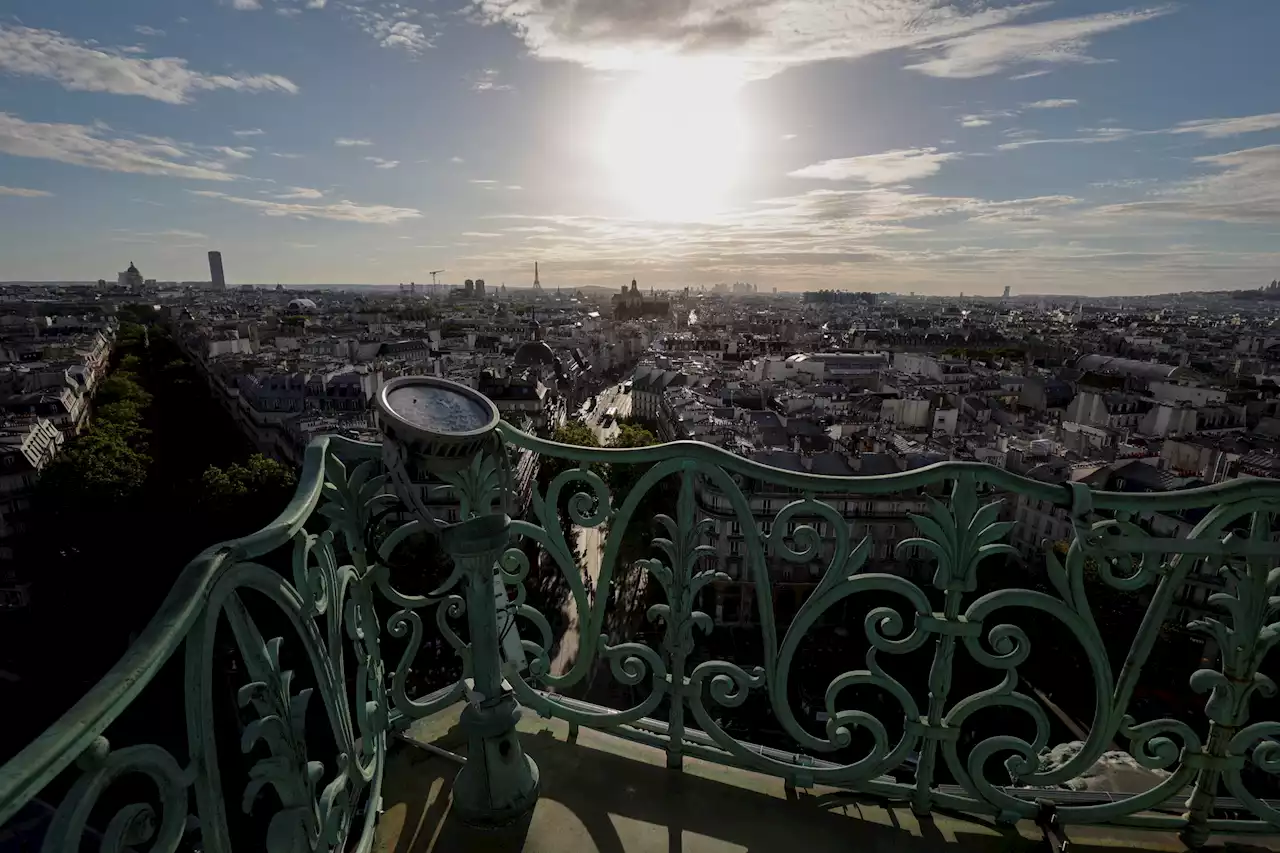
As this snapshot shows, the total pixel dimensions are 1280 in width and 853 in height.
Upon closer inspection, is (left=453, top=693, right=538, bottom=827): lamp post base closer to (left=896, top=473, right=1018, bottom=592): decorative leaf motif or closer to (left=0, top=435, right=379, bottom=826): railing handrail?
(left=0, top=435, right=379, bottom=826): railing handrail

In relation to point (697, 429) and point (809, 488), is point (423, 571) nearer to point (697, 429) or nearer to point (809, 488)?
point (697, 429)

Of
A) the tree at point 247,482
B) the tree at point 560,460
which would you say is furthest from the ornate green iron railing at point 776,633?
the tree at point 247,482

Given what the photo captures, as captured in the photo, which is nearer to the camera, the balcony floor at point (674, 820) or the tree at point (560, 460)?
the balcony floor at point (674, 820)

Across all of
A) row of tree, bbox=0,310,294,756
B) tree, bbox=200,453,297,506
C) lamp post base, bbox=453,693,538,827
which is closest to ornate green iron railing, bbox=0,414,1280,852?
lamp post base, bbox=453,693,538,827

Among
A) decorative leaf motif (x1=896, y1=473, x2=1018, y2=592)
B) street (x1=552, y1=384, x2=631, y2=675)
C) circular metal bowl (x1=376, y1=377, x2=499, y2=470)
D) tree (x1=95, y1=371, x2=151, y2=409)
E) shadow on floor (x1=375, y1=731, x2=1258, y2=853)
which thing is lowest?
street (x1=552, y1=384, x2=631, y2=675)

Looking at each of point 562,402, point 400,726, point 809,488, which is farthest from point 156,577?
point 562,402

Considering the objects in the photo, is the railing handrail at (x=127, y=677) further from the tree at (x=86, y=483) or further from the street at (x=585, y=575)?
the tree at (x=86, y=483)
